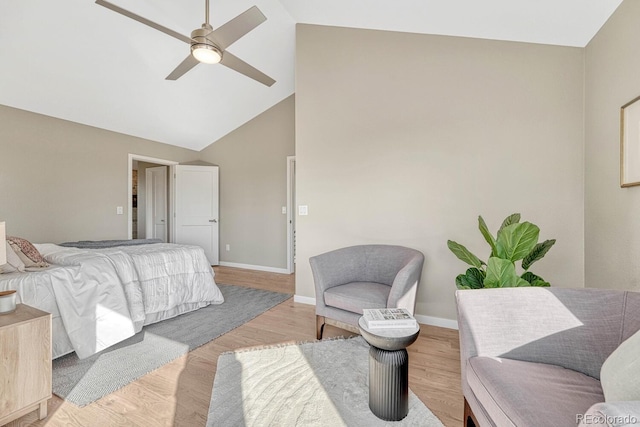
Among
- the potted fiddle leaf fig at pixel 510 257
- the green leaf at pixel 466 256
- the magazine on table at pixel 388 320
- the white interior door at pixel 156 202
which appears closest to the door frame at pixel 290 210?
the white interior door at pixel 156 202

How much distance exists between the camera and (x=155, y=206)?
577 centimetres

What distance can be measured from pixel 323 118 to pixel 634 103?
2496 millimetres

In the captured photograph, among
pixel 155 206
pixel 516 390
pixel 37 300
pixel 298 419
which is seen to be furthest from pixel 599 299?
pixel 155 206

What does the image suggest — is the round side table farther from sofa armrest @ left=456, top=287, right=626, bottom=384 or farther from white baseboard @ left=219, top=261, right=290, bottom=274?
white baseboard @ left=219, top=261, right=290, bottom=274

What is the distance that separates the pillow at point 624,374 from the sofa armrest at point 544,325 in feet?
1.03

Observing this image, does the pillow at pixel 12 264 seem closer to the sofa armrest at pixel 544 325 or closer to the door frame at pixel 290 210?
the sofa armrest at pixel 544 325

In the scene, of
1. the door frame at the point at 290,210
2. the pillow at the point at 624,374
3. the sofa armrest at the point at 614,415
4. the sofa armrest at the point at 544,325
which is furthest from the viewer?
the door frame at the point at 290,210

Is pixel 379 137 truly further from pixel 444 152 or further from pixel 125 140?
pixel 125 140

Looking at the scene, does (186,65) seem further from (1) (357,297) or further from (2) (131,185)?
(2) (131,185)

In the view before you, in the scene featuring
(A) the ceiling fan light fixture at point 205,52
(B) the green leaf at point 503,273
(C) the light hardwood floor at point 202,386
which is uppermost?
(A) the ceiling fan light fixture at point 205,52

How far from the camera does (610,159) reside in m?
1.98

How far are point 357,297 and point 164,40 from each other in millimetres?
3506

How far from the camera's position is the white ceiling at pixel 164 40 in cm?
227

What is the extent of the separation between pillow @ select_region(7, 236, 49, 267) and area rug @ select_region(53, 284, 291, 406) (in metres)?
0.74
